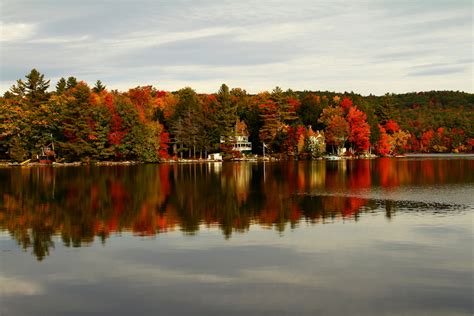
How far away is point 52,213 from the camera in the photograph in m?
29.5

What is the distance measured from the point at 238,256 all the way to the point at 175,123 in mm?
96020

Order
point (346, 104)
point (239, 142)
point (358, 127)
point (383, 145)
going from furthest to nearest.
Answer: point (383, 145)
point (346, 104)
point (358, 127)
point (239, 142)

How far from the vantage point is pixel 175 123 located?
113m

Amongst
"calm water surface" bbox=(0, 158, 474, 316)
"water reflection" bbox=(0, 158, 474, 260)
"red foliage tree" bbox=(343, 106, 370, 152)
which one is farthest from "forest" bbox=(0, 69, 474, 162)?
"calm water surface" bbox=(0, 158, 474, 316)

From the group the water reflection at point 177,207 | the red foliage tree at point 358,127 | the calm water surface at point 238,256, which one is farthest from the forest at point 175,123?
the calm water surface at point 238,256

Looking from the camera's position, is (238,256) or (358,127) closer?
(238,256)

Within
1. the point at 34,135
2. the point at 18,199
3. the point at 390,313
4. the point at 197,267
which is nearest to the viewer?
the point at 390,313

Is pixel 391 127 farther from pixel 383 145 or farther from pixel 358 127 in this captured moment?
pixel 358 127

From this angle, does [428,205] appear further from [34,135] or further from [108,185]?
[34,135]

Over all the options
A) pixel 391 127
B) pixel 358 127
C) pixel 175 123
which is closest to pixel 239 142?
pixel 175 123

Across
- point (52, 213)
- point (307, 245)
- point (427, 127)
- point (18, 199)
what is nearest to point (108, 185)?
point (18, 199)

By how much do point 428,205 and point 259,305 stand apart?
69.9 ft

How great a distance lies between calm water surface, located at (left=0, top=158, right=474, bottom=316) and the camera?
13164 mm

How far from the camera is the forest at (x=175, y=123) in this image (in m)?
98.0
